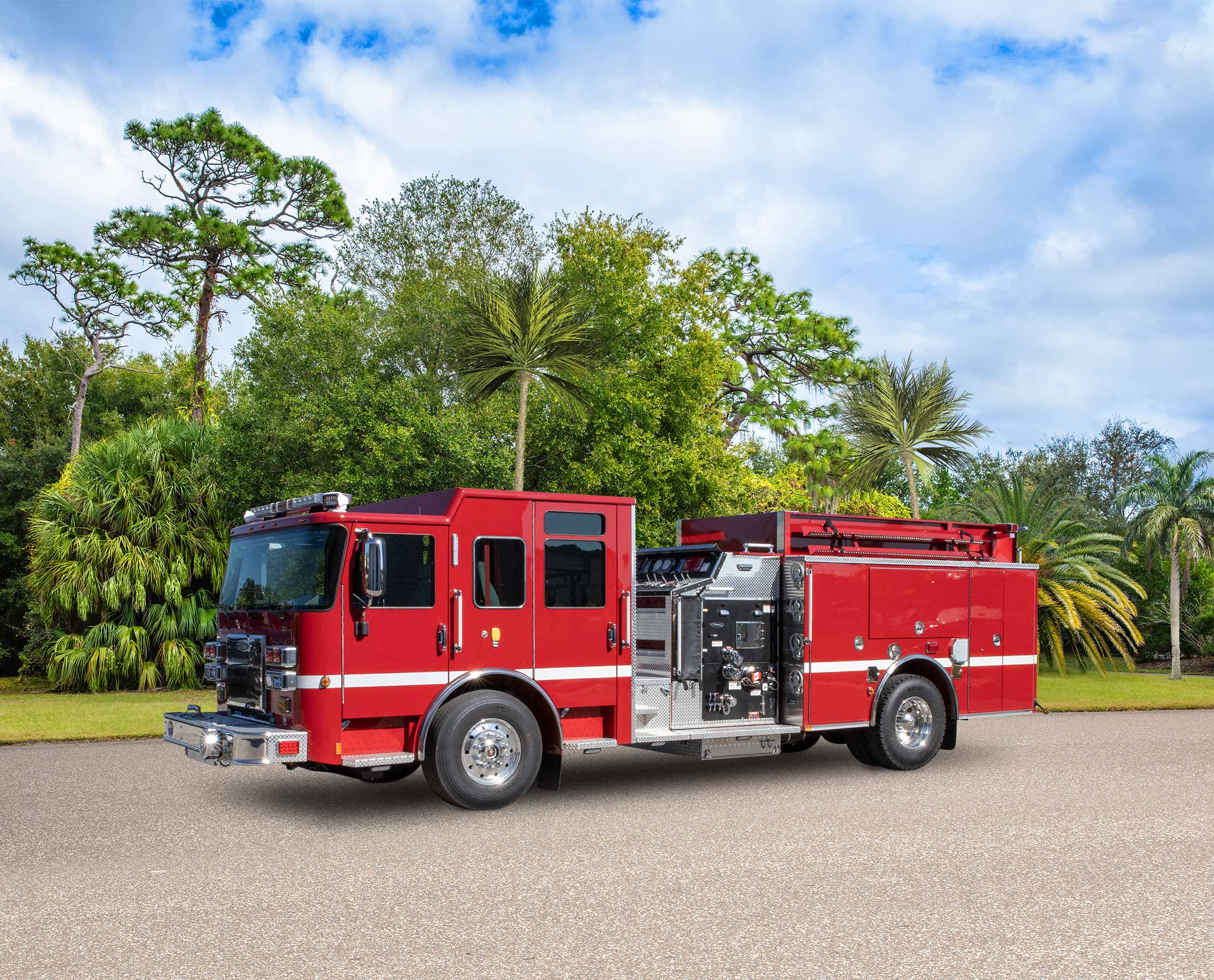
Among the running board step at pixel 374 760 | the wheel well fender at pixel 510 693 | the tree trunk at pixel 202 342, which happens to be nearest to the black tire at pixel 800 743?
the wheel well fender at pixel 510 693

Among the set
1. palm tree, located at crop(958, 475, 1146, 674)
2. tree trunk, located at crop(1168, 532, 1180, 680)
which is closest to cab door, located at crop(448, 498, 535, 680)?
palm tree, located at crop(958, 475, 1146, 674)

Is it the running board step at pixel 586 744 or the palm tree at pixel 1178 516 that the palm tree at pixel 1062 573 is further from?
the running board step at pixel 586 744

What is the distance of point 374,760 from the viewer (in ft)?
27.3

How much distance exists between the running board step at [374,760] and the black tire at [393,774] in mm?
1610

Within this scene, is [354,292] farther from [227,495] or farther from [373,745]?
[373,745]

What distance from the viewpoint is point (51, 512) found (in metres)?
20.8

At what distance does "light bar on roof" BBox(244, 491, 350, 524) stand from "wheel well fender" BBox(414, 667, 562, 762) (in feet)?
5.39

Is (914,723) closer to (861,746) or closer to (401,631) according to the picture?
(861,746)

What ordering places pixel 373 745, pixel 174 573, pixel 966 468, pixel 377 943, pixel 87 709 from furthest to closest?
1. pixel 966 468
2. pixel 174 573
3. pixel 87 709
4. pixel 373 745
5. pixel 377 943

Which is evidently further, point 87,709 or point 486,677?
point 87,709

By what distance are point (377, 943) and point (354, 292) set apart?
21.8 metres

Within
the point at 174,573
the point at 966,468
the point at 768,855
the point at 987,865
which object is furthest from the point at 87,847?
the point at 966,468

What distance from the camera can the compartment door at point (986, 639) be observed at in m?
12.0

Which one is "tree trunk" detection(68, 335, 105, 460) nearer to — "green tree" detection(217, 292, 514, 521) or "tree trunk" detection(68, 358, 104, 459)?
"tree trunk" detection(68, 358, 104, 459)
